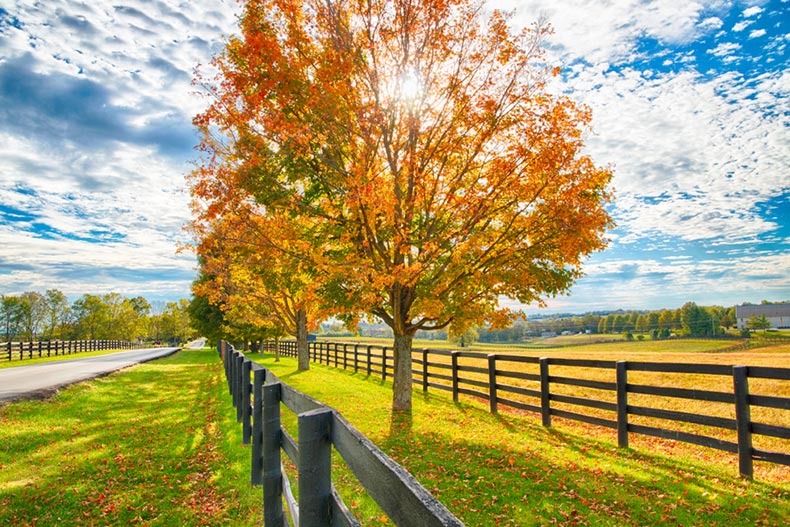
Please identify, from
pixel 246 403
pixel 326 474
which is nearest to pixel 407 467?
pixel 246 403

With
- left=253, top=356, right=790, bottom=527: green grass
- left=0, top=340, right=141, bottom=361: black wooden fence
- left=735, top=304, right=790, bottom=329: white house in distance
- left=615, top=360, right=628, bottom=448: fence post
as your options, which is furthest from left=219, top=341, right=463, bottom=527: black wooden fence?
left=735, top=304, right=790, bottom=329: white house in distance

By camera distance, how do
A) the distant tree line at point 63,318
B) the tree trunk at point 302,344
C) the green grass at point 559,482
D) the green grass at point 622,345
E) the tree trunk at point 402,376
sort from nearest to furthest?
the green grass at point 559,482, the tree trunk at point 402,376, the tree trunk at point 302,344, the green grass at point 622,345, the distant tree line at point 63,318

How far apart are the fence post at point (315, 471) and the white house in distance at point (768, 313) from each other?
14200 centimetres

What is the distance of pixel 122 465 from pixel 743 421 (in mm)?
9778

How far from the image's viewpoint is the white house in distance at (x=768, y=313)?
117075 mm

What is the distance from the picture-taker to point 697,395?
768 cm

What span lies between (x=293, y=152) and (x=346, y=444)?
9.32m

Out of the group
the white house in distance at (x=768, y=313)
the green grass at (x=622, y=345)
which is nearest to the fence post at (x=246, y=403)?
the green grass at (x=622, y=345)

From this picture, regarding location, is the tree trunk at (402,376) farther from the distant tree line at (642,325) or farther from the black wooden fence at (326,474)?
the distant tree line at (642,325)

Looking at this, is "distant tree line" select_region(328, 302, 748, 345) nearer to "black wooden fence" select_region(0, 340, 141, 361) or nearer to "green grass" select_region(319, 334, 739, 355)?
"green grass" select_region(319, 334, 739, 355)

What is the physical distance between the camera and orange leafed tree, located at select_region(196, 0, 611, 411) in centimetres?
1048

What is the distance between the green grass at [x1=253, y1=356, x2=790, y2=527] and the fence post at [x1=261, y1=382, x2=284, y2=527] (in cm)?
134

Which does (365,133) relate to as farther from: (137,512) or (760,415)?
(760,415)

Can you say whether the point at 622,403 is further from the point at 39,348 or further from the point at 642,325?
the point at 642,325
